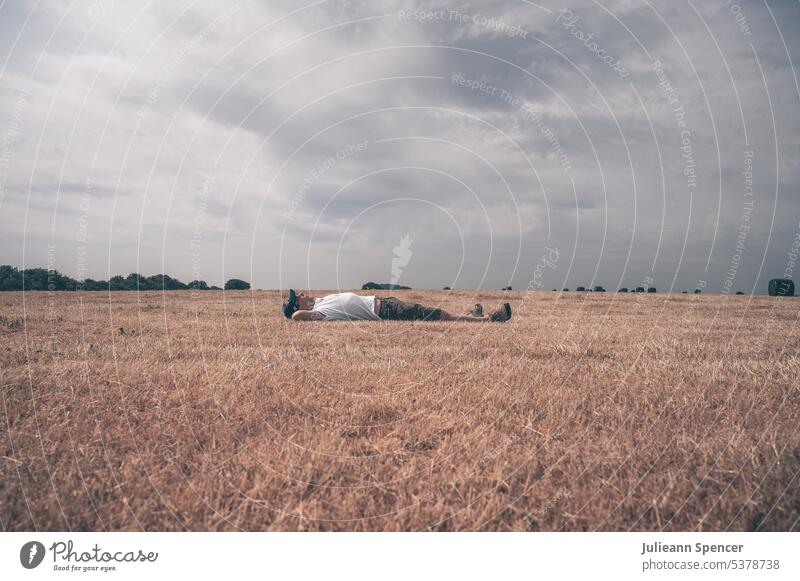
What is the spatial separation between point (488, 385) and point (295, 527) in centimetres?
289

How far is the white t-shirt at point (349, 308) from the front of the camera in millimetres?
12555

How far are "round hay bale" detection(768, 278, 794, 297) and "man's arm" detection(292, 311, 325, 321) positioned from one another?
33678 mm

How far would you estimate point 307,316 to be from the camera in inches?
Answer: 477

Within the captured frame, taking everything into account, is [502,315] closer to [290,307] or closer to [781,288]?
[290,307]

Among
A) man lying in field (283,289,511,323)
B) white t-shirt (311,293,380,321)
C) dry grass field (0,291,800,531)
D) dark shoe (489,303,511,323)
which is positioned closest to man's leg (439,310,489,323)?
man lying in field (283,289,511,323)

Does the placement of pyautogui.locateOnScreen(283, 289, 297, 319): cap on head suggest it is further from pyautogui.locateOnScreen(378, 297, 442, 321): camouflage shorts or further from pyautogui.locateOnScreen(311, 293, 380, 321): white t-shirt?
pyautogui.locateOnScreen(378, 297, 442, 321): camouflage shorts

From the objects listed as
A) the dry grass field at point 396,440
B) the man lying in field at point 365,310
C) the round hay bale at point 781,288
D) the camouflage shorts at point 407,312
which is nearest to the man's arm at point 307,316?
the man lying in field at point 365,310

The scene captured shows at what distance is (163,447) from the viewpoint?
3.40 meters

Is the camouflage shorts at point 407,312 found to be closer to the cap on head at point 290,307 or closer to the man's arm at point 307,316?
the man's arm at point 307,316

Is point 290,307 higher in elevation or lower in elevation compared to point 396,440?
higher

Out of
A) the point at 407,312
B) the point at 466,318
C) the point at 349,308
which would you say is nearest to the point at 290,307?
the point at 349,308

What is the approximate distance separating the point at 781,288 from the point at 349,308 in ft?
109

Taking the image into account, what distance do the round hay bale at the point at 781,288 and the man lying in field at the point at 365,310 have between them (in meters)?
30.0
